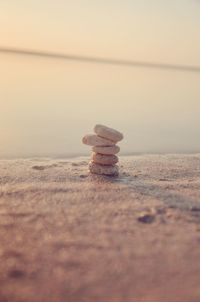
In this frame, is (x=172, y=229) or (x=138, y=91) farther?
(x=138, y=91)

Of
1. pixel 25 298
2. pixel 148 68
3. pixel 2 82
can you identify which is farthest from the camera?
pixel 148 68

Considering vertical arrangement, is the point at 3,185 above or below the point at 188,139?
below

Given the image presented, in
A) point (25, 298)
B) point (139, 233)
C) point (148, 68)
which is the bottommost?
point (25, 298)

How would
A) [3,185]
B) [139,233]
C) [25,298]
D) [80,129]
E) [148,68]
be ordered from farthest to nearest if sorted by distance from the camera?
[148,68], [80,129], [3,185], [139,233], [25,298]

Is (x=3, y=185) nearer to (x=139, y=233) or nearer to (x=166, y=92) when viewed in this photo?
(x=139, y=233)

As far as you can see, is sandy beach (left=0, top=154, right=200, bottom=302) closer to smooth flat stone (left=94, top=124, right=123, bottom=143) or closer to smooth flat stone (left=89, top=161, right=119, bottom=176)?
smooth flat stone (left=89, top=161, right=119, bottom=176)

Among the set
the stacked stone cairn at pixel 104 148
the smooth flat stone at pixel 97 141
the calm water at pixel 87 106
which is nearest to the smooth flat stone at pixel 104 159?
the stacked stone cairn at pixel 104 148

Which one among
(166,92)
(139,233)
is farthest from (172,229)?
(166,92)
